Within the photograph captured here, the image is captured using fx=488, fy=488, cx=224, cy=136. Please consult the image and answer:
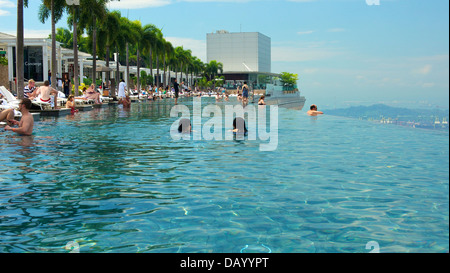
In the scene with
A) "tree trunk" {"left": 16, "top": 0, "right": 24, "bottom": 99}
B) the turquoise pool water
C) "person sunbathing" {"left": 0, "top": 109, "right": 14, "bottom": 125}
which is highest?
"tree trunk" {"left": 16, "top": 0, "right": 24, "bottom": 99}

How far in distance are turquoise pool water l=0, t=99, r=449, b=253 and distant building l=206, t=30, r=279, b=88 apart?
158m

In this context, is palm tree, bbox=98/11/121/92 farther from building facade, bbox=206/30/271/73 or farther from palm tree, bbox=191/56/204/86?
building facade, bbox=206/30/271/73

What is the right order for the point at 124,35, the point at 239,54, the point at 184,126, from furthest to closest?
the point at 239,54, the point at 124,35, the point at 184,126

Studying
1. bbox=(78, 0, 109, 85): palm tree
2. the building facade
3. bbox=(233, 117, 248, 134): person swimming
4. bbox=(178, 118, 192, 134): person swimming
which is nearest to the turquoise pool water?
bbox=(233, 117, 248, 134): person swimming

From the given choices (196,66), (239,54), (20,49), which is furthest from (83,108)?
(239,54)

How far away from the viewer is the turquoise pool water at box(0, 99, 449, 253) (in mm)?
5176

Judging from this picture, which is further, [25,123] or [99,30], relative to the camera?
[99,30]

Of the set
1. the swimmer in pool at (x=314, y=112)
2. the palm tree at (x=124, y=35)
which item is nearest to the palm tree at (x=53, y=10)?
the palm tree at (x=124, y=35)

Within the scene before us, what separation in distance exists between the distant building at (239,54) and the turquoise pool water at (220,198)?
520 ft

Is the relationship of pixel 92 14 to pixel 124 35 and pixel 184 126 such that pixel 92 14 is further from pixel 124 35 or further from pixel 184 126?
pixel 184 126

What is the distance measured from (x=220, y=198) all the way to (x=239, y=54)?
16901 cm

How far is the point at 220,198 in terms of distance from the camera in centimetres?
700

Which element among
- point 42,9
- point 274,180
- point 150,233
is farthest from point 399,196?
point 42,9
